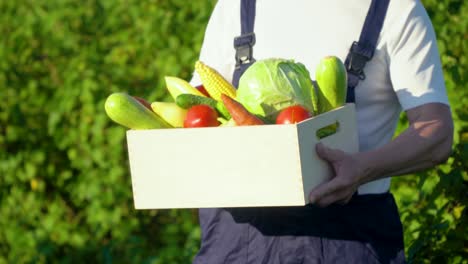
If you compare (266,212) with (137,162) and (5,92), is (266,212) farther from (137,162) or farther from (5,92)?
(5,92)

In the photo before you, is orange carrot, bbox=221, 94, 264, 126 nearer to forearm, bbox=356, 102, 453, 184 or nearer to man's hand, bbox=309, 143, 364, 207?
man's hand, bbox=309, 143, 364, 207

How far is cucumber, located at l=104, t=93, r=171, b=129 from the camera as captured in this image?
2744 mm

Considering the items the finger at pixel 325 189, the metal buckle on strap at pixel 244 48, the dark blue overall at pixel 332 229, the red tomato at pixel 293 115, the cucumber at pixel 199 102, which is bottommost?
the dark blue overall at pixel 332 229

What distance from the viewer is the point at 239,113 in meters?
2.62

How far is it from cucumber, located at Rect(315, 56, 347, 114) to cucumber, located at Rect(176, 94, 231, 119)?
0.74 feet

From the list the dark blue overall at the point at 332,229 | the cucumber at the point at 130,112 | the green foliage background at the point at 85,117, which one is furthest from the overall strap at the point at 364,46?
the green foliage background at the point at 85,117

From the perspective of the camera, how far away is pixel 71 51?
224 inches

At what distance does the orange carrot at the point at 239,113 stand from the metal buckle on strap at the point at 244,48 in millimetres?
332

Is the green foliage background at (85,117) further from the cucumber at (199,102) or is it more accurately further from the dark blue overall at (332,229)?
the cucumber at (199,102)

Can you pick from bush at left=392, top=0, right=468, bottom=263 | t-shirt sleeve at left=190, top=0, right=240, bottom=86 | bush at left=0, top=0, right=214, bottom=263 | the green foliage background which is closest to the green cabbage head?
t-shirt sleeve at left=190, top=0, right=240, bottom=86

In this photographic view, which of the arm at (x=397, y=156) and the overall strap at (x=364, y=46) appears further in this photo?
the overall strap at (x=364, y=46)

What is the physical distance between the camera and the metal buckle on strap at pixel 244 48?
296 centimetres

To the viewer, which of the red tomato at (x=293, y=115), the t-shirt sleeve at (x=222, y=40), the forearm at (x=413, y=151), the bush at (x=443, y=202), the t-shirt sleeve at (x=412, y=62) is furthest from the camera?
the bush at (x=443, y=202)

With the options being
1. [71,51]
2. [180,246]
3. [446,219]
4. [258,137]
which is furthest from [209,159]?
[71,51]
